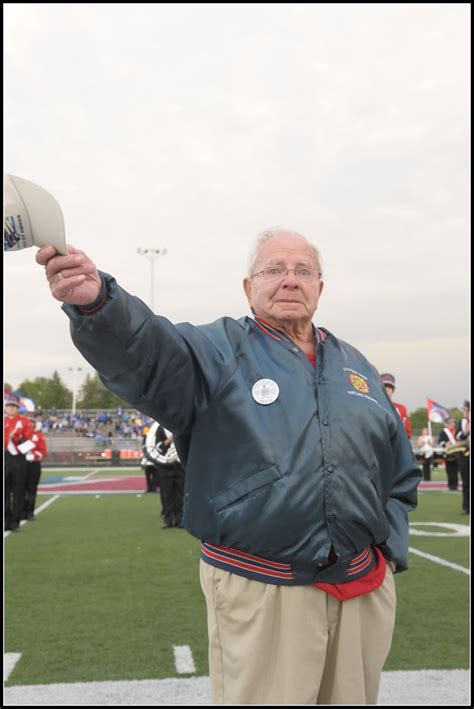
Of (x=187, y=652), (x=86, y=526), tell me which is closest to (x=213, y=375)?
(x=187, y=652)

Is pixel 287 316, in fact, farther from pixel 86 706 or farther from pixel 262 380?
pixel 86 706

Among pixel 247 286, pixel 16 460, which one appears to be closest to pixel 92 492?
pixel 16 460

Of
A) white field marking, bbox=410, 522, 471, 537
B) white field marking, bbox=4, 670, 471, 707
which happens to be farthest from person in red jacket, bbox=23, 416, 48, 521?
white field marking, bbox=4, 670, 471, 707

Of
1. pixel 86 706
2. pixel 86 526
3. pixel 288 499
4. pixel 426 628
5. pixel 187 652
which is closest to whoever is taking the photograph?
pixel 288 499

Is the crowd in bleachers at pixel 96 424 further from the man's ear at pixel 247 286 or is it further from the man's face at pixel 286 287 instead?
the man's face at pixel 286 287

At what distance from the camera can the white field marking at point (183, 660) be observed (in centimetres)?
450

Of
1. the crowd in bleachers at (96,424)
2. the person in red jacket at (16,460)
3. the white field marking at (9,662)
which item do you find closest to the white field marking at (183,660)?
the white field marking at (9,662)

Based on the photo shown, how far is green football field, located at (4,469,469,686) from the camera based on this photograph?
472 cm

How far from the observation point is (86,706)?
3896mm

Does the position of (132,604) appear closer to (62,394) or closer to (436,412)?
(436,412)

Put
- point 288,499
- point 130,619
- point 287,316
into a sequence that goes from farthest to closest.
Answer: point 130,619
point 287,316
point 288,499

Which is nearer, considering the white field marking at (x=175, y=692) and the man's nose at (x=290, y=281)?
the man's nose at (x=290, y=281)

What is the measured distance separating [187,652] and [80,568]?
12.2 feet

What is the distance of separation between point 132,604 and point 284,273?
4.75 meters
